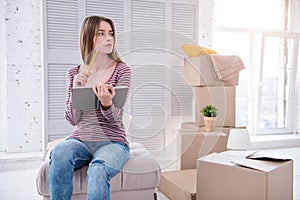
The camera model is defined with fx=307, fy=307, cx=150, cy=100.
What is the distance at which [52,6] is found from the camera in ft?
8.13

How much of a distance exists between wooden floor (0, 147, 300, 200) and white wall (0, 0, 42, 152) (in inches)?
8.2

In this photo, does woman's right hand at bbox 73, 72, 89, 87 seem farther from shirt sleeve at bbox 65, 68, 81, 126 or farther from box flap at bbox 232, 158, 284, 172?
box flap at bbox 232, 158, 284, 172

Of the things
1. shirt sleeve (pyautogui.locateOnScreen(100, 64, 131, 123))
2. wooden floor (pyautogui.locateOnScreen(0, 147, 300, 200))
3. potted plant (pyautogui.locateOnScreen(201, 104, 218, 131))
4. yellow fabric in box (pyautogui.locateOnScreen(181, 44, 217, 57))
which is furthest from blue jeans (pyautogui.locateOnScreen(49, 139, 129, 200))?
yellow fabric in box (pyautogui.locateOnScreen(181, 44, 217, 57))

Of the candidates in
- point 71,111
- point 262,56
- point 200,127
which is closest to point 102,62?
point 71,111

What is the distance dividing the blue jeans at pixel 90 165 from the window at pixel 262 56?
2.46 m

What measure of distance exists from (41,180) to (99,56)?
67 centimetres

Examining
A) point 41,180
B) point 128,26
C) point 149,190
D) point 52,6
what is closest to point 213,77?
point 128,26

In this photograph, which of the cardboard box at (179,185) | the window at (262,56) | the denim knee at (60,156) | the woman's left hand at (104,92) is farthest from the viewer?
the window at (262,56)

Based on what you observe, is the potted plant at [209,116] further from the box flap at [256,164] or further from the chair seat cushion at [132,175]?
the chair seat cushion at [132,175]

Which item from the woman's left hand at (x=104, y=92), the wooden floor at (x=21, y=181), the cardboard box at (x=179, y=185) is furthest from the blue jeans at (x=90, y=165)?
the wooden floor at (x=21, y=181)

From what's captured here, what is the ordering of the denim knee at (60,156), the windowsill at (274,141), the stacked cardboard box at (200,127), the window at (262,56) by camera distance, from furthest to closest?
the window at (262,56) → the windowsill at (274,141) → the stacked cardboard box at (200,127) → the denim knee at (60,156)

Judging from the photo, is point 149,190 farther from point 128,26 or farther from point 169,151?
point 128,26

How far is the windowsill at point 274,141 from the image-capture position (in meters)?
3.40

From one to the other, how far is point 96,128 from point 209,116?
1.12m
